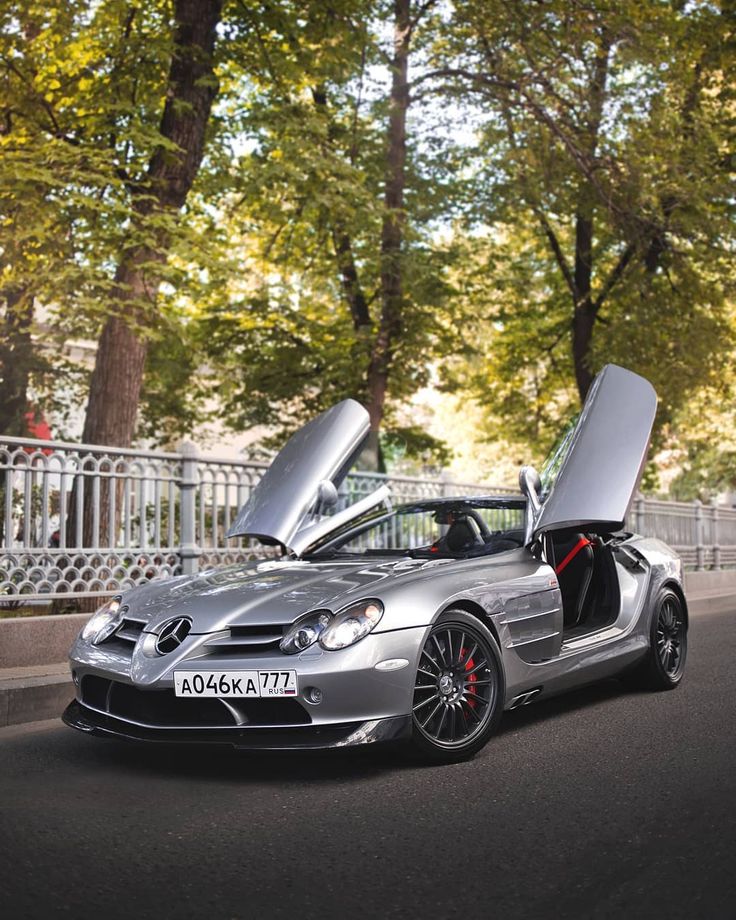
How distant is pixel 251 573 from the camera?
593 cm

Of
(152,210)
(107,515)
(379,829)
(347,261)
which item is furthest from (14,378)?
(379,829)

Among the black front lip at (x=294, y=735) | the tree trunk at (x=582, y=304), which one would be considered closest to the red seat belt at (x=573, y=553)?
the black front lip at (x=294, y=735)

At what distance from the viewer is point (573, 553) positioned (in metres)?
6.82

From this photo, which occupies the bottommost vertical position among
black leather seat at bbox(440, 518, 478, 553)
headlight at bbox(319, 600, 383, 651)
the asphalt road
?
the asphalt road

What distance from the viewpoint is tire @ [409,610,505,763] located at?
503 centimetres

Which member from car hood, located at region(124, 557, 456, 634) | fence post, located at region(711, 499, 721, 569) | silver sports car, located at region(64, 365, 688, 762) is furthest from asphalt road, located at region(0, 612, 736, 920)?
fence post, located at region(711, 499, 721, 569)

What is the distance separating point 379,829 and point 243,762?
1405 mm

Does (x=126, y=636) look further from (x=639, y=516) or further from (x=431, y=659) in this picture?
(x=639, y=516)

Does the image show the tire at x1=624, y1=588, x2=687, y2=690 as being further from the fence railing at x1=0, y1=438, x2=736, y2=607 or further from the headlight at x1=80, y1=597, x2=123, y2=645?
the fence railing at x1=0, y1=438, x2=736, y2=607

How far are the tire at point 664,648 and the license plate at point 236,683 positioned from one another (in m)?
3.19

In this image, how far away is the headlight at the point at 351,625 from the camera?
4.80 metres

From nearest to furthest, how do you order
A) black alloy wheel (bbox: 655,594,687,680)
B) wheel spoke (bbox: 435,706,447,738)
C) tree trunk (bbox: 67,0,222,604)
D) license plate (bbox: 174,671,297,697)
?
license plate (bbox: 174,671,297,697), wheel spoke (bbox: 435,706,447,738), black alloy wheel (bbox: 655,594,687,680), tree trunk (bbox: 67,0,222,604)

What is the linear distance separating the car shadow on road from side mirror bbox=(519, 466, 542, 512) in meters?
1.33

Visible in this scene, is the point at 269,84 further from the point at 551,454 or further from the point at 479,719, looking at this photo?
the point at 479,719
